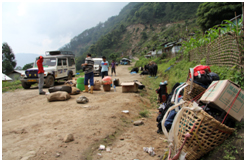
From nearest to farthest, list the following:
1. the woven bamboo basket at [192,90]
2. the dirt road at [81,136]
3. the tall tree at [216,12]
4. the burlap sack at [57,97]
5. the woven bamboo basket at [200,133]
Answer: the woven bamboo basket at [200,133] → the dirt road at [81,136] → the woven bamboo basket at [192,90] → the burlap sack at [57,97] → the tall tree at [216,12]

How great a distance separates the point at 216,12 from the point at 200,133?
30.4 m

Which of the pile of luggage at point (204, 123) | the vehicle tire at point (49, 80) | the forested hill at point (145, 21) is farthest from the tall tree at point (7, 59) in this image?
the pile of luggage at point (204, 123)

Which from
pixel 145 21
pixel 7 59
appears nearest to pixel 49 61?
pixel 7 59

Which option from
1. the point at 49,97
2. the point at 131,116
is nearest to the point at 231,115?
the point at 131,116

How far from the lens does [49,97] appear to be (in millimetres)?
5723

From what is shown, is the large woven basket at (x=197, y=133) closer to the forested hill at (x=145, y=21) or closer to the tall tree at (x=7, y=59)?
the tall tree at (x=7, y=59)

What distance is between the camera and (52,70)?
10.6 m

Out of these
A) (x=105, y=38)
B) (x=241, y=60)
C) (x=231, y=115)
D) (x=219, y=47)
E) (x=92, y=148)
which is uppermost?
(x=105, y=38)

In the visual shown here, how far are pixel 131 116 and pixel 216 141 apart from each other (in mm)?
2508

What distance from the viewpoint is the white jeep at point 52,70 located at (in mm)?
9758

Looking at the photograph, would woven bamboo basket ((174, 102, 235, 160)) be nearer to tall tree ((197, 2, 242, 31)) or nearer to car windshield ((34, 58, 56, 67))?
car windshield ((34, 58, 56, 67))

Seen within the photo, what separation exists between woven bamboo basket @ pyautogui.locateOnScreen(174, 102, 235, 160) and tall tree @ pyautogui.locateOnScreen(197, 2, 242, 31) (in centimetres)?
2937

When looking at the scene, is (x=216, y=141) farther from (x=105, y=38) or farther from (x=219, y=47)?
(x=105, y=38)

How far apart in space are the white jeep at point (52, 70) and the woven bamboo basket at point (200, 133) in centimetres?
932
